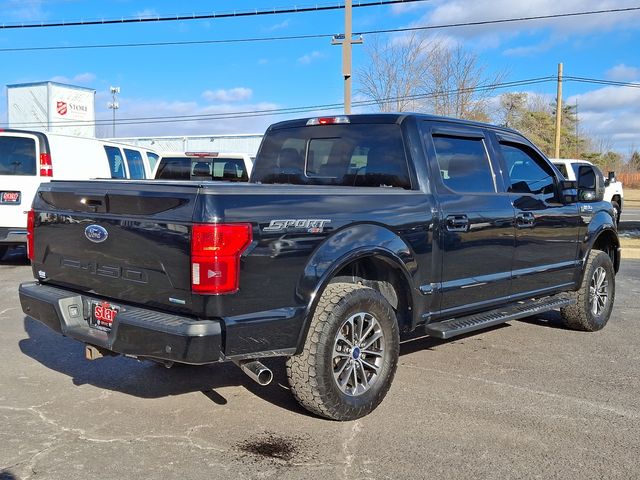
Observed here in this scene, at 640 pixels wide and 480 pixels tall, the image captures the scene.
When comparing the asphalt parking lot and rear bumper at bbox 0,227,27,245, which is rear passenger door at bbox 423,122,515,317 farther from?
rear bumper at bbox 0,227,27,245

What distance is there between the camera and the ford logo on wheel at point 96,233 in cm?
381

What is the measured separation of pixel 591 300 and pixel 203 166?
7.57 meters

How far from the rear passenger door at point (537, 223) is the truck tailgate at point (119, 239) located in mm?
3065

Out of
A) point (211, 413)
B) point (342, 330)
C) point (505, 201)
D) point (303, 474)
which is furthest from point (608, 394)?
point (211, 413)

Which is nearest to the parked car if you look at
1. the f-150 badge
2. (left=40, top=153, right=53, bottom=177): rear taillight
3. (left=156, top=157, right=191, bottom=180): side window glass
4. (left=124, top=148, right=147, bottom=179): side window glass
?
(left=156, top=157, right=191, bottom=180): side window glass

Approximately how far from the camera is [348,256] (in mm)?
3881

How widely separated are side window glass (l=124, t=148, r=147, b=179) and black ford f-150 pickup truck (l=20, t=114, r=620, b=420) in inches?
294

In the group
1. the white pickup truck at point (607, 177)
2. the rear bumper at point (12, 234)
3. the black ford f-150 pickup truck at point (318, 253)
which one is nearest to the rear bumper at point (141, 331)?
the black ford f-150 pickup truck at point (318, 253)

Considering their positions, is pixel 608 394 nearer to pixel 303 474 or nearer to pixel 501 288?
pixel 501 288

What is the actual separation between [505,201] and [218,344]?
9.63 feet

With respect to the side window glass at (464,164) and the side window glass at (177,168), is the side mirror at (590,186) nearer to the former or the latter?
the side window glass at (464,164)

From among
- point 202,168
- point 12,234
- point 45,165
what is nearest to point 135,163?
point 202,168

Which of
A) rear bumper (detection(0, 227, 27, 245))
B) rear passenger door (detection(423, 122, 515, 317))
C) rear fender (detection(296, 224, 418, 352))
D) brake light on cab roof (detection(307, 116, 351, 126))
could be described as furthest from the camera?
rear bumper (detection(0, 227, 27, 245))

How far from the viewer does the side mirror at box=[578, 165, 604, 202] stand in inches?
238
